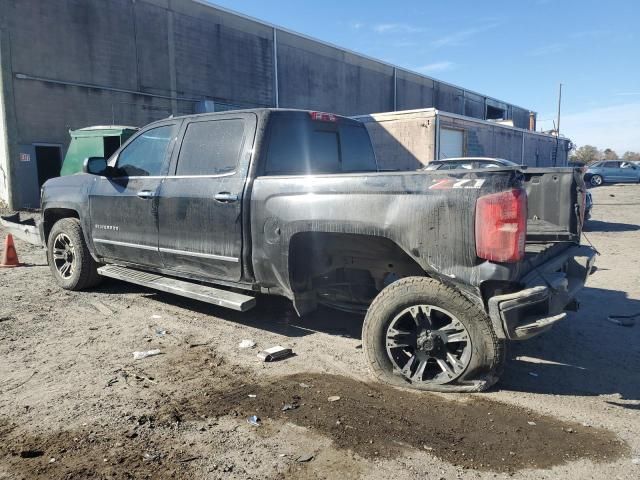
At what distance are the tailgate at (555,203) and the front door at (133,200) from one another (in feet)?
11.8

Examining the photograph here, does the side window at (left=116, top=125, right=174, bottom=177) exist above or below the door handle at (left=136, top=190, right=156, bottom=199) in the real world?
above

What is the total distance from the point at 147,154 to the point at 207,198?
1.29m

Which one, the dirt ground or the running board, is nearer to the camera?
the dirt ground

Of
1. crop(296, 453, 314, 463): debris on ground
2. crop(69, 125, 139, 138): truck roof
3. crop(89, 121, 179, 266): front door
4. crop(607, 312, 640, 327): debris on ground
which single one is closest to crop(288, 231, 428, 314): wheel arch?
crop(296, 453, 314, 463): debris on ground

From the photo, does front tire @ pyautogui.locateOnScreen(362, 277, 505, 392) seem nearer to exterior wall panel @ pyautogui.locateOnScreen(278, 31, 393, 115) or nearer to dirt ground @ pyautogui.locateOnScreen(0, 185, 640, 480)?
dirt ground @ pyautogui.locateOnScreen(0, 185, 640, 480)

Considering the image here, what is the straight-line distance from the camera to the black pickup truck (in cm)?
312

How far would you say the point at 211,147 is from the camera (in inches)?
183

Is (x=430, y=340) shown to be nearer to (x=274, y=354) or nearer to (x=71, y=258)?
(x=274, y=354)

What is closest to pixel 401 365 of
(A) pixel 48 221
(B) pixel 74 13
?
(A) pixel 48 221

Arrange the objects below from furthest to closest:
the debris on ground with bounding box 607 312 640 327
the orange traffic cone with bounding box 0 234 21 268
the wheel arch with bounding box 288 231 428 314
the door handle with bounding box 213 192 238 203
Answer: the orange traffic cone with bounding box 0 234 21 268, the debris on ground with bounding box 607 312 640 327, the door handle with bounding box 213 192 238 203, the wheel arch with bounding box 288 231 428 314

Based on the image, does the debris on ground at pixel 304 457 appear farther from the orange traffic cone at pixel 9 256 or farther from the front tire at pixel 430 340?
the orange traffic cone at pixel 9 256

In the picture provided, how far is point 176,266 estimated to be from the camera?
16.1ft

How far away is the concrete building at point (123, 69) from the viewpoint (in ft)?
54.7

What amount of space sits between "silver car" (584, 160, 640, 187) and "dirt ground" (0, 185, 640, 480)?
2906 centimetres
